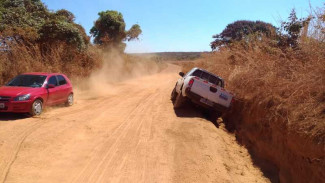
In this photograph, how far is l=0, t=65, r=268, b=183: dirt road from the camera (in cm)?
558

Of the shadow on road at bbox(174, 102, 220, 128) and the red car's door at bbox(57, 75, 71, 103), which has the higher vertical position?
the red car's door at bbox(57, 75, 71, 103)

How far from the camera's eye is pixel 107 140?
295 inches

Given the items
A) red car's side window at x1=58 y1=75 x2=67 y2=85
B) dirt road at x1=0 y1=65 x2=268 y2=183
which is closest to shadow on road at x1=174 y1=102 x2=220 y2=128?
dirt road at x1=0 y1=65 x2=268 y2=183

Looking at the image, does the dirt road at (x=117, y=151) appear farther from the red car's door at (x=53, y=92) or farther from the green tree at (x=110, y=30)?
the green tree at (x=110, y=30)

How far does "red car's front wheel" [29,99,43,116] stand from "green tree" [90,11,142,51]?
20.4 meters

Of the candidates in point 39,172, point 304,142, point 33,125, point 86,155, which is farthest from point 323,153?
point 33,125

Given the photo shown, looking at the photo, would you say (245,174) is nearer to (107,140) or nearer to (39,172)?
(107,140)

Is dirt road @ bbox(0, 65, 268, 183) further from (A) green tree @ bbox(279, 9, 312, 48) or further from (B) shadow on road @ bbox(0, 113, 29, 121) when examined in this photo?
(A) green tree @ bbox(279, 9, 312, 48)

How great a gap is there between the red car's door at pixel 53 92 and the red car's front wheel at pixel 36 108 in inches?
24.6

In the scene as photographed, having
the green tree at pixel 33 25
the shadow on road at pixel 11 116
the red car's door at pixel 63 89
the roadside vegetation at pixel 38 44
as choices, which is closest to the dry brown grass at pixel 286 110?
the red car's door at pixel 63 89

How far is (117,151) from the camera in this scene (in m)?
6.77

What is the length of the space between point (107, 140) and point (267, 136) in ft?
14.3

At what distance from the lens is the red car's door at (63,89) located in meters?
11.6

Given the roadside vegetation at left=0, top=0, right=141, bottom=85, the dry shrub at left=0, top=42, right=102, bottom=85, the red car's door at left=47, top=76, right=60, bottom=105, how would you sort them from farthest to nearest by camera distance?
1. the roadside vegetation at left=0, top=0, right=141, bottom=85
2. the dry shrub at left=0, top=42, right=102, bottom=85
3. the red car's door at left=47, top=76, right=60, bottom=105
